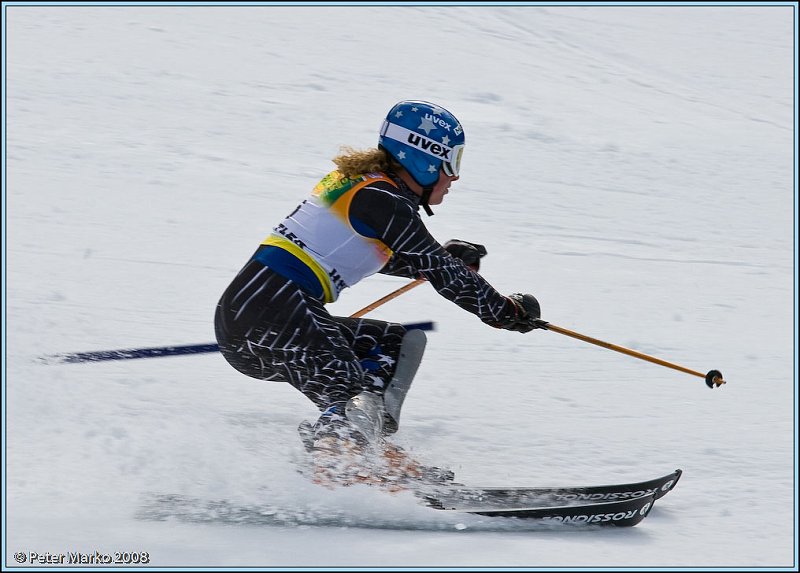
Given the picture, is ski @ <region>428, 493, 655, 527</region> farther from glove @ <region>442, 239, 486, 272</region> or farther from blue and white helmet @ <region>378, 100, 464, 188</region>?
blue and white helmet @ <region>378, 100, 464, 188</region>

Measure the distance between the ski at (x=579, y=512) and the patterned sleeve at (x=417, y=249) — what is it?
2.55 ft

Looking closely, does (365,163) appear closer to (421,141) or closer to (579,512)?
(421,141)

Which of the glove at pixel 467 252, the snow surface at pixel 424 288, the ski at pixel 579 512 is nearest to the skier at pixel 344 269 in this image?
the glove at pixel 467 252

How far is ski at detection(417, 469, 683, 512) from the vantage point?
164 inches

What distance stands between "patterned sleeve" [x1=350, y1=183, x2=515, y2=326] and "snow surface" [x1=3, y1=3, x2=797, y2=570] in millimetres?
854

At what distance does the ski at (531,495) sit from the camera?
4164 mm

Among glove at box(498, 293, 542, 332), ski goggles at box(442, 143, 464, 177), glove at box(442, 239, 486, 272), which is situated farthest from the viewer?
glove at box(442, 239, 486, 272)

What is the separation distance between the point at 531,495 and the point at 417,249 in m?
1.14

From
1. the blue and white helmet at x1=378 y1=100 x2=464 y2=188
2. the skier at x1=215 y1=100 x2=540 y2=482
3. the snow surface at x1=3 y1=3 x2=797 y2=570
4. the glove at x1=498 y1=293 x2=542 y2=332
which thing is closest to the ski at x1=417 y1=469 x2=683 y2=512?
the snow surface at x1=3 y1=3 x2=797 y2=570

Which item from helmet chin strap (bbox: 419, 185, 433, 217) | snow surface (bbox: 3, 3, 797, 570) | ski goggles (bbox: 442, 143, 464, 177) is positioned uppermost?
ski goggles (bbox: 442, 143, 464, 177)

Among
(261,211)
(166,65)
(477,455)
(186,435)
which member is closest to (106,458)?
(186,435)

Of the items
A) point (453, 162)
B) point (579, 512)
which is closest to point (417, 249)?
point (453, 162)

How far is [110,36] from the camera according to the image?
13.0 metres

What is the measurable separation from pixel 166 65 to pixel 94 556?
962 cm
